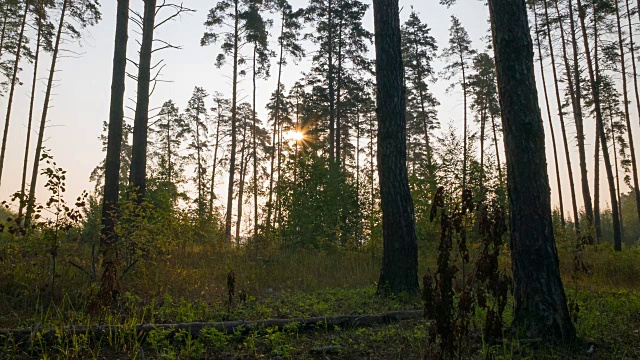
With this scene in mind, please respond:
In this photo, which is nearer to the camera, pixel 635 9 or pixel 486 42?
pixel 635 9

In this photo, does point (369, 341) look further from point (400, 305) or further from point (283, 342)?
point (400, 305)

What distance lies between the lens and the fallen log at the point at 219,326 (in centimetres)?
400

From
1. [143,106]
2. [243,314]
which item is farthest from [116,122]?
[243,314]

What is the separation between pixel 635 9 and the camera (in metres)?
19.4

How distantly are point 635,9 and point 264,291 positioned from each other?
2253 cm

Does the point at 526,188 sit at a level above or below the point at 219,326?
above

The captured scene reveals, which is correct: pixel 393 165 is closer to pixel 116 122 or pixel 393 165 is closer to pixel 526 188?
pixel 526 188

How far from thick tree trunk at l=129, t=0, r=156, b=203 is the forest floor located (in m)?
2.14

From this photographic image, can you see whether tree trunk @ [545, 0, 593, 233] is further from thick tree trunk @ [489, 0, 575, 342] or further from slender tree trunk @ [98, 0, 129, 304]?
slender tree trunk @ [98, 0, 129, 304]

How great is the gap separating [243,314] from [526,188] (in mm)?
3779

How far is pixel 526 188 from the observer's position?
4281 millimetres

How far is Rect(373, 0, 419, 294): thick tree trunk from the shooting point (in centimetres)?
687

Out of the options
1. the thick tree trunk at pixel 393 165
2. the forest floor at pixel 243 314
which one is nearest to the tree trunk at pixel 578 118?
the forest floor at pixel 243 314

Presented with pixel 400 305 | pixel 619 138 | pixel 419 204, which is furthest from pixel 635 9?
pixel 400 305
